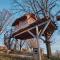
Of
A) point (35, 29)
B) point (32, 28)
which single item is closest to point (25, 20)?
point (35, 29)

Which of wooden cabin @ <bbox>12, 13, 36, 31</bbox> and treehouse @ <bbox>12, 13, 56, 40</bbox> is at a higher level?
wooden cabin @ <bbox>12, 13, 36, 31</bbox>

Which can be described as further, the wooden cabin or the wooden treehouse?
the wooden cabin

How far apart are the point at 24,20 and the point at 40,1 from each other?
15.6ft

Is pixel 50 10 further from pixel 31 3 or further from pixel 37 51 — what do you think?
pixel 37 51

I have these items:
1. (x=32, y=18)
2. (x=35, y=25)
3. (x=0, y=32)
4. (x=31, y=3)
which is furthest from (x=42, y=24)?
(x=0, y=32)

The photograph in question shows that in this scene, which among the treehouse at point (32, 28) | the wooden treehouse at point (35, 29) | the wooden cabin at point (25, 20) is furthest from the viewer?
the wooden cabin at point (25, 20)

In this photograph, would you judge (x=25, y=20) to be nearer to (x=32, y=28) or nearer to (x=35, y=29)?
(x=35, y=29)

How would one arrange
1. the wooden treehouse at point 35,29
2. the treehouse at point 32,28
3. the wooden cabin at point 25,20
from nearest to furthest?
the wooden treehouse at point 35,29 < the treehouse at point 32,28 < the wooden cabin at point 25,20

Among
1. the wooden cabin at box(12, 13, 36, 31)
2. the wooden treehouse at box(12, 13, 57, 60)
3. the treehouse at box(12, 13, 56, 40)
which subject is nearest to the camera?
the wooden treehouse at box(12, 13, 57, 60)

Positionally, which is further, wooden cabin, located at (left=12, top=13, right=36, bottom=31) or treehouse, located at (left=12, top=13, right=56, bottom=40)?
wooden cabin, located at (left=12, top=13, right=36, bottom=31)

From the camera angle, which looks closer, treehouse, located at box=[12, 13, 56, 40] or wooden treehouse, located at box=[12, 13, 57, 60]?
wooden treehouse, located at box=[12, 13, 57, 60]

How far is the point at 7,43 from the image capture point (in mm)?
37188

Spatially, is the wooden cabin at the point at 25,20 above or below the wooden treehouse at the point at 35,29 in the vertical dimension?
above

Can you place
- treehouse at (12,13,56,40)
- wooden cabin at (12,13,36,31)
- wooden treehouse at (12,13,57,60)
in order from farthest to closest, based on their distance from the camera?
wooden cabin at (12,13,36,31) < treehouse at (12,13,56,40) < wooden treehouse at (12,13,57,60)
